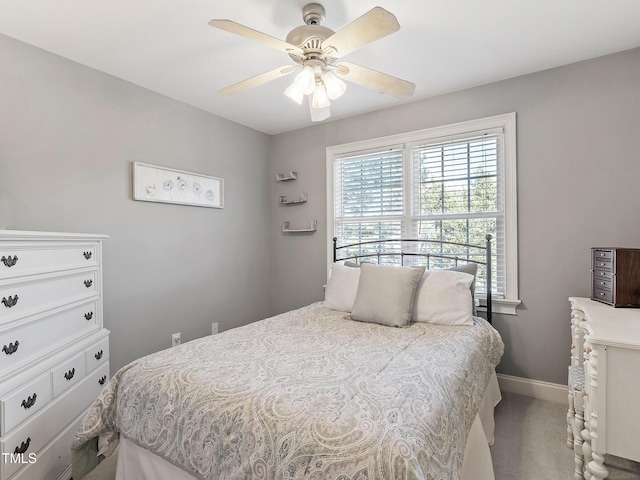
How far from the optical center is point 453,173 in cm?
296

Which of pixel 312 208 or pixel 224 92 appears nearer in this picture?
pixel 224 92

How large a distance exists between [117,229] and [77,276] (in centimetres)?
76

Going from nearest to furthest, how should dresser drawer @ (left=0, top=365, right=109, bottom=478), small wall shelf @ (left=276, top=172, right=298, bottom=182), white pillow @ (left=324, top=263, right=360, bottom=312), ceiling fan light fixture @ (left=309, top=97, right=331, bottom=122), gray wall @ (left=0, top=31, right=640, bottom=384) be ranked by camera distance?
1. dresser drawer @ (left=0, top=365, right=109, bottom=478)
2. ceiling fan light fixture @ (left=309, top=97, right=331, bottom=122)
3. gray wall @ (left=0, top=31, right=640, bottom=384)
4. white pillow @ (left=324, top=263, right=360, bottom=312)
5. small wall shelf @ (left=276, top=172, right=298, bottom=182)

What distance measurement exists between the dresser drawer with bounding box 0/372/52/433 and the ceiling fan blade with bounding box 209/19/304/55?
1.83 meters

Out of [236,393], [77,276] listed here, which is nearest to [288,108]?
[77,276]

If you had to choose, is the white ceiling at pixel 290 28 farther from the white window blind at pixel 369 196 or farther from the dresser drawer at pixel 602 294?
the dresser drawer at pixel 602 294

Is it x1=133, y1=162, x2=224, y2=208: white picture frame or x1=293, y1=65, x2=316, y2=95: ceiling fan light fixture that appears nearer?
x1=293, y1=65, x2=316, y2=95: ceiling fan light fixture

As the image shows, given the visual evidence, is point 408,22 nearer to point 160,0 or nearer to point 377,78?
point 377,78

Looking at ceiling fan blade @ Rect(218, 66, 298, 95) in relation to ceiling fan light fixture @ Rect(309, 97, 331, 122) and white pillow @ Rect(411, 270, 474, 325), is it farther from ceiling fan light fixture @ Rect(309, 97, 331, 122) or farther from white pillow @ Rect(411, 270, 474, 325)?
white pillow @ Rect(411, 270, 474, 325)

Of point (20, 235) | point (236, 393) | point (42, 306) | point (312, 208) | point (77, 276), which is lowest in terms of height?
point (236, 393)

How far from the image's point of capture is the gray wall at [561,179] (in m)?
2.29

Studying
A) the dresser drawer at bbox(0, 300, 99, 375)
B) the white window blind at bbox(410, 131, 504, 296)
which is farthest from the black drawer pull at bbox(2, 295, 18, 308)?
the white window blind at bbox(410, 131, 504, 296)

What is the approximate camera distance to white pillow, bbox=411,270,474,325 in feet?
7.48

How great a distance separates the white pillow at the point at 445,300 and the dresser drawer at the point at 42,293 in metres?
2.11
